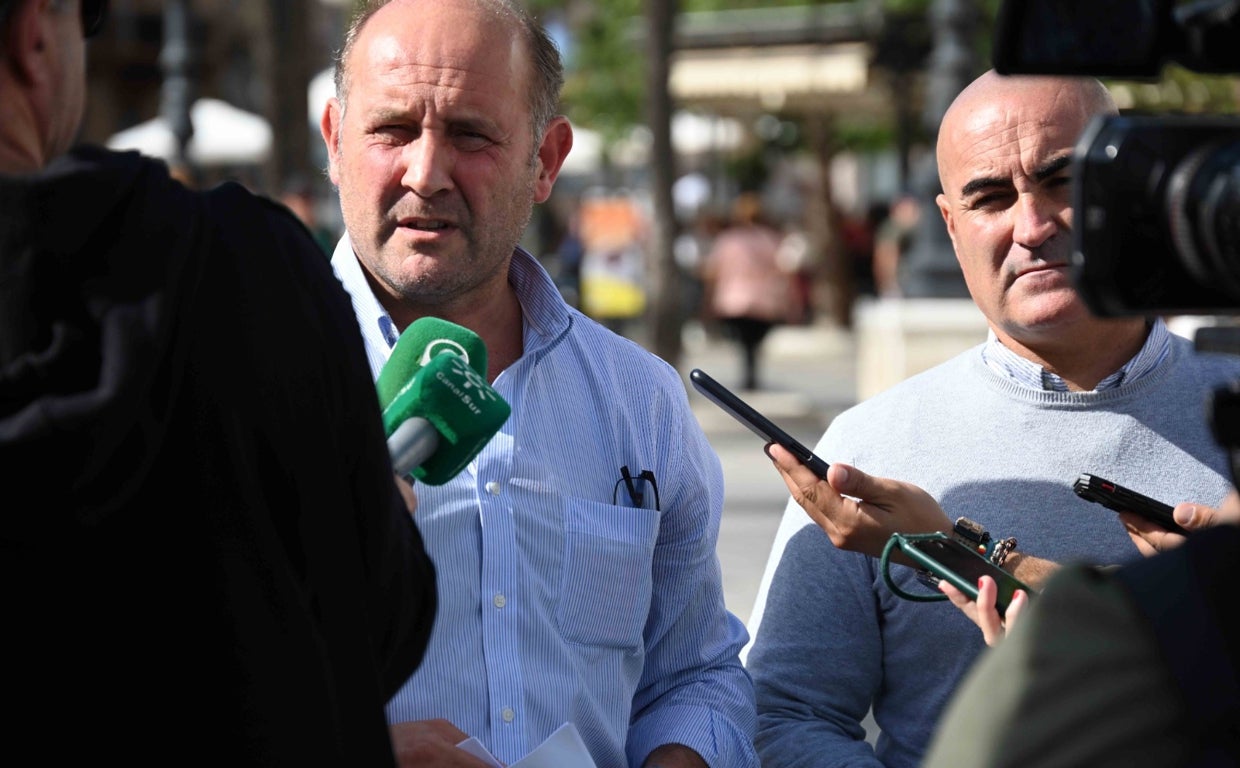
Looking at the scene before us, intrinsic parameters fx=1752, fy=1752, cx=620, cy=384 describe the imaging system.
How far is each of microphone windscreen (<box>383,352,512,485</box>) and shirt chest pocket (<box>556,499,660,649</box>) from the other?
67 centimetres

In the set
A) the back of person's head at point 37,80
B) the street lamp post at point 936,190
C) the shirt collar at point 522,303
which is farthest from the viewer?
the street lamp post at point 936,190

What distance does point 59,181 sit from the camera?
1.66m

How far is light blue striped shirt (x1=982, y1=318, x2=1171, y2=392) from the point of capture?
3.21m

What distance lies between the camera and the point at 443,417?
220 centimetres

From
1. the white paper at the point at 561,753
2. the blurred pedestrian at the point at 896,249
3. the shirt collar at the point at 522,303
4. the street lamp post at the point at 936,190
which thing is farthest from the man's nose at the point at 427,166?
the blurred pedestrian at the point at 896,249

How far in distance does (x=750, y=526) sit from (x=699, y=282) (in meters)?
16.8

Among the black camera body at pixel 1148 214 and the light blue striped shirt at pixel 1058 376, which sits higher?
the black camera body at pixel 1148 214

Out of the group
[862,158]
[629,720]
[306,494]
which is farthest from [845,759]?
[862,158]

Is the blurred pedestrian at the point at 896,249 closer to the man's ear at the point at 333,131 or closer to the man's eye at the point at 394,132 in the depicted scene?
the man's ear at the point at 333,131

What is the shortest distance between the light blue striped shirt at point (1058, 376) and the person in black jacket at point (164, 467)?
1.72 metres

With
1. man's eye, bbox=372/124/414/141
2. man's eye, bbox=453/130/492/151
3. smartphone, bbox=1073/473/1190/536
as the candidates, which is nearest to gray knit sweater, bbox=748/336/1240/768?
smartphone, bbox=1073/473/1190/536

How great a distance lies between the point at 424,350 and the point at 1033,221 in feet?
4.21

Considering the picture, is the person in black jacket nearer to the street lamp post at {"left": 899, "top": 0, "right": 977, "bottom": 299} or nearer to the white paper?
the white paper

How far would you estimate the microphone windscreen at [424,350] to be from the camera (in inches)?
94.2
